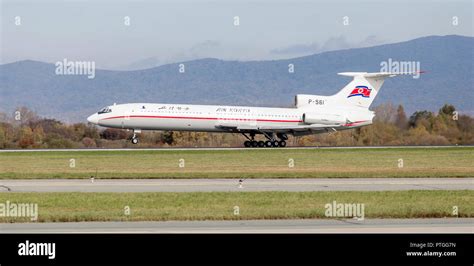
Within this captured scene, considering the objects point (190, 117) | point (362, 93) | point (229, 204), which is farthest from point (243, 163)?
point (362, 93)

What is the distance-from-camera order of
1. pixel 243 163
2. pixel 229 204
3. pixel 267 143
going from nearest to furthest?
pixel 229 204 < pixel 243 163 < pixel 267 143

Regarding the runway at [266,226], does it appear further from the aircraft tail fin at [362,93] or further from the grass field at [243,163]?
the aircraft tail fin at [362,93]

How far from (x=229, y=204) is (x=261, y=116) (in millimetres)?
41297

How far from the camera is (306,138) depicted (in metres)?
81.1

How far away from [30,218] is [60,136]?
57597 mm

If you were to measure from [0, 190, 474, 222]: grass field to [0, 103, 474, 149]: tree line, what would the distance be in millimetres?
42235

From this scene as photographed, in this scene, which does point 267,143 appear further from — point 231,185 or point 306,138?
point 231,185

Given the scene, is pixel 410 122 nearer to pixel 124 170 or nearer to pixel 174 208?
pixel 124 170

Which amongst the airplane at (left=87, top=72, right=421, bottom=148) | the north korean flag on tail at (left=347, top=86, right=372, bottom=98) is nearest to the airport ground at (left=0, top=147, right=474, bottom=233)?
the airplane at (left=87, top=72, right=421, bottom=148)

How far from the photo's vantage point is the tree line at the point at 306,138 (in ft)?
227

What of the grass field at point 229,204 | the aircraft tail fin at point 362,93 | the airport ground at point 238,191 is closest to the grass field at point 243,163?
the airport ground at point 238,191

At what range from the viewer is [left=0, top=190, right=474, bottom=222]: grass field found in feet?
67.2

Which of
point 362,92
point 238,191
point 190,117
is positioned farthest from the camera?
point 362,92

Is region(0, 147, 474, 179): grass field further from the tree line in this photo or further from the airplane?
the tree line
